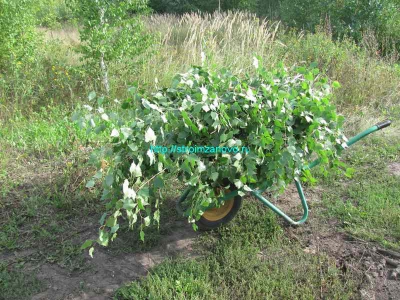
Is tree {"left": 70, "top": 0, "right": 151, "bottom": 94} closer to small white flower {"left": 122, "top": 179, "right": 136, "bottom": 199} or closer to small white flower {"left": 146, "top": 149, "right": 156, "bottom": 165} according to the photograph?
small white flower {"left": 146, "top": 149, "right": 156, "bottom": 165}

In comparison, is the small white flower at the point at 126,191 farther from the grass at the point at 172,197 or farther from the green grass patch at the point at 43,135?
the green grass patch at the point at 43,135

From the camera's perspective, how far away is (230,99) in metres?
2.69

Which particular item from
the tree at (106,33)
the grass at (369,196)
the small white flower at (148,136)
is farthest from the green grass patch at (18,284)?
the tree at (106,33)

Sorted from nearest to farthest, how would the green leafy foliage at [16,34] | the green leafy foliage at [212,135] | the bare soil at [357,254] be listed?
1. the green leafy foliage at [212,135]
2. the bare soil at [357,254]
3. the green leafy foliage at [16,34]

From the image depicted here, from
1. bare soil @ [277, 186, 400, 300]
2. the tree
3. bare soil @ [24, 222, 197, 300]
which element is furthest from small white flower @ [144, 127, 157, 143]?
the tree

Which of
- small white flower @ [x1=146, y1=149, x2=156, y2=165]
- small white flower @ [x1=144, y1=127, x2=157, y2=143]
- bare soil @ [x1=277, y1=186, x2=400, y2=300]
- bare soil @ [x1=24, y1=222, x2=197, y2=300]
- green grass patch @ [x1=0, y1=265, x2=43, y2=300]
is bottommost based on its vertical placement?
green grass patch @ [x1=0, y1=265, x2=43, y2=300]

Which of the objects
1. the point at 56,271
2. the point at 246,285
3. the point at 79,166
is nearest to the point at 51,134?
the point at 79,166

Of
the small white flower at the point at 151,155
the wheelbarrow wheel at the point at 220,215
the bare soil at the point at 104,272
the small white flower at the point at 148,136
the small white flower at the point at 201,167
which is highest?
the small white flower at the point at 148,136

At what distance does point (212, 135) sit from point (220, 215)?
0.80 metres

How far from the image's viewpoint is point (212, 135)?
8.79 ft

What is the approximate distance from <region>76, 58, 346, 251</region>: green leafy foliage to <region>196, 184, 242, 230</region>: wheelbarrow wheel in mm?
303

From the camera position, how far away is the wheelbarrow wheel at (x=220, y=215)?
311 centimetres

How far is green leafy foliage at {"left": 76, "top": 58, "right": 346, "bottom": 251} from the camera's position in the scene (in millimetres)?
2428

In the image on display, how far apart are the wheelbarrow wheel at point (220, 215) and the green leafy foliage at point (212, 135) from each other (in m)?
0.30
